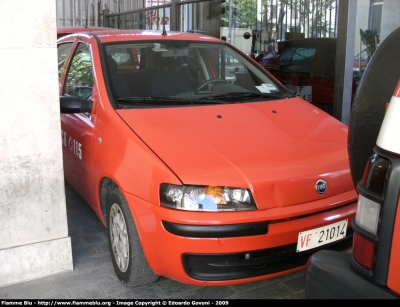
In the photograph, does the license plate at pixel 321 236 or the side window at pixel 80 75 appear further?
the side window at pixel 80 75

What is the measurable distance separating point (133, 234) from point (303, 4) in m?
4.73

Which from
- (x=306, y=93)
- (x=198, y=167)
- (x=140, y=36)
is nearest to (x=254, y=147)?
(x=198, y=167)

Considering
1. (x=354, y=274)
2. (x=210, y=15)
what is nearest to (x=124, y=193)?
(x=354, y=274)

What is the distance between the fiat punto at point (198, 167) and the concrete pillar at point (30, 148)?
35cm

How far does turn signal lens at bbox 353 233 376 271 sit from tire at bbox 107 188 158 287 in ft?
4.94

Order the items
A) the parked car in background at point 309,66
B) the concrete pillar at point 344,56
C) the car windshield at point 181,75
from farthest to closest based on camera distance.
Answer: the parked car in background at point 309,66 → the concrete pillar at point 344,56 → the car windshield at point 181,75

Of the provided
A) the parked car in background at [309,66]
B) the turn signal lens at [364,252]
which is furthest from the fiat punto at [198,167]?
the parked car in background at [309,66]

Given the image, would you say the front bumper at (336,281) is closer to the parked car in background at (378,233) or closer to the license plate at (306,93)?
the parked car in background at (378,233)

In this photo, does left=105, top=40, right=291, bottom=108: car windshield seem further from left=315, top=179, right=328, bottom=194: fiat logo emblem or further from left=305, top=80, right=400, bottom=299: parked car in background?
left=305, top=80, right=400, bottom=299: parked car in background

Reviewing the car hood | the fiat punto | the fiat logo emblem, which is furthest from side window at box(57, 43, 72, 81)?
the fiat logo emblem

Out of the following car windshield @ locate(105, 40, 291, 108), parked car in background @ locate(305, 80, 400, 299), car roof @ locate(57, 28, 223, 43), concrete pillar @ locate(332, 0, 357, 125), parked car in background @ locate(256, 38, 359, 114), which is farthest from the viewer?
parked car in background @ locate(256, 38, 359, 114)

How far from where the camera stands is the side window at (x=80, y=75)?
13.2 feet

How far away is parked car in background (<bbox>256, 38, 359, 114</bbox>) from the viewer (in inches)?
256

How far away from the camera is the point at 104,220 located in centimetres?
363
